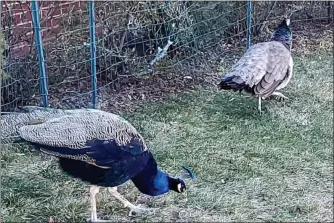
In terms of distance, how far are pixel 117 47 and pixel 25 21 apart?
868 mm

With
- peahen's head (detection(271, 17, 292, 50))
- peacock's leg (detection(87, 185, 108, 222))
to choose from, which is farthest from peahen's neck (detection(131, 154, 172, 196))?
peahen's head (detection(271, 17, 292, 50))

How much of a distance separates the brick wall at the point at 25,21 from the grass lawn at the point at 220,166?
99cm

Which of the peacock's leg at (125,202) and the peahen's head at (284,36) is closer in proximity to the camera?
the peacock's leg at (125,202)

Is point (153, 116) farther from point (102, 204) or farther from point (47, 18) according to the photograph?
point (102, 204)

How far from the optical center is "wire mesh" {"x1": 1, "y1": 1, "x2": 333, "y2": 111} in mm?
4965

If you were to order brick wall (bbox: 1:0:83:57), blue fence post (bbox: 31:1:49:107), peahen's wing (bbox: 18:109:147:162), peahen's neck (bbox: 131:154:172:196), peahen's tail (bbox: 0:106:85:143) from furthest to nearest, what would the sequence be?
brick wall (bbox: 1:0:83:57) → blue fence post (bbox: 31:1:49:107) → peahen's neck (bbox: 131:154:172:196) → peahen's tail (bbox: 0:106:85:143) → peahen's wing (bbox: 18:109:147:162)

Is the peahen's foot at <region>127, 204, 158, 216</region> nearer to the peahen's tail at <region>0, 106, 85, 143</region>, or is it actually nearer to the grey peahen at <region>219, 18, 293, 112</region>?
the peahen's tail at <region>0, 106, 85, 143</region>

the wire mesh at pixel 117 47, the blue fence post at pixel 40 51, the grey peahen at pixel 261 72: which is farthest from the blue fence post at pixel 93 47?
the grey peahen at pixel 261 72

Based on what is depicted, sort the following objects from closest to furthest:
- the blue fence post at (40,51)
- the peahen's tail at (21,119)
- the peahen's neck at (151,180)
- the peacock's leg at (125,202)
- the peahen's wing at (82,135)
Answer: the peahen's wing at (82,135) → the peahen's tail at (21,119) → the peahen's neck at (151,180) → the peacock's leg at (125,202) → the blue fence post at (40,51)

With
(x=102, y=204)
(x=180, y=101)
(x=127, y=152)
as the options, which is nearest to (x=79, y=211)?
(x=102, y=204)

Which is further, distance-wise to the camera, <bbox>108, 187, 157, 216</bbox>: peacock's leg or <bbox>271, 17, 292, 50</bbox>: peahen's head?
<bbox>271, 17, 292, 50</bbox>: peahen's head

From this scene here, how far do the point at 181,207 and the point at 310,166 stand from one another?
3.57 ft

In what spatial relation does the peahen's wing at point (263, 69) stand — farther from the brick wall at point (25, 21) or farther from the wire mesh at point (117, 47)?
the brick wall at point (25, 21)

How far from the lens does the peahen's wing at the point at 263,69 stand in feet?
16.2
